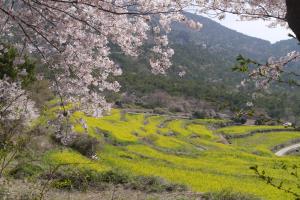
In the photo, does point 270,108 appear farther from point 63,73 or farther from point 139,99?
point 63,73

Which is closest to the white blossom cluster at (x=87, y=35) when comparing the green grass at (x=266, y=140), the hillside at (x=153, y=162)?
the hillside at (x=153, y=162)

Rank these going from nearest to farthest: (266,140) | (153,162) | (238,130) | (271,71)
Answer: (271,71) < (153,162) < (266,140) < (238,130)

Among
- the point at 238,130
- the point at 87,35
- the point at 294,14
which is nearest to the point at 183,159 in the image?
the point at 87,35

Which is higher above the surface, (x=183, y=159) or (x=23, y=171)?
(x=23, y=171)

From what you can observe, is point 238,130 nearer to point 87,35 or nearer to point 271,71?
point 271,71

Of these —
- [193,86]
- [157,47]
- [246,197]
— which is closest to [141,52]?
[157,47]

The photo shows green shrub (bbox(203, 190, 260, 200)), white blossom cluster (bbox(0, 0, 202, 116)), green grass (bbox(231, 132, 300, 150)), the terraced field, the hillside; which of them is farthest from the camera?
green grass (bbox(231, 132, 300, 150))

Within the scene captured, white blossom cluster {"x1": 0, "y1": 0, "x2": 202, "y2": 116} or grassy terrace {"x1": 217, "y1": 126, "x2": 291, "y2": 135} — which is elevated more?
white blossom cluster {"x1": 0, "y1": 0, "x2": 202, "y2": 116}

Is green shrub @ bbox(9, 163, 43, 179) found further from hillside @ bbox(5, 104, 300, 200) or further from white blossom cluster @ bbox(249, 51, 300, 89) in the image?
white blossom cluster @ bbox(249, 51, 300, 89)

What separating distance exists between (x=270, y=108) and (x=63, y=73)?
6095 centimetres

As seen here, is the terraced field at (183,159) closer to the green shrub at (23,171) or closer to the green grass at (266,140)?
the green grass at (266,140)

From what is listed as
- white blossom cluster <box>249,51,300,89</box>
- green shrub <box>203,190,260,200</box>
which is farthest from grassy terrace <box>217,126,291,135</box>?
white blossom cluster <box>249,51,300,89</box>

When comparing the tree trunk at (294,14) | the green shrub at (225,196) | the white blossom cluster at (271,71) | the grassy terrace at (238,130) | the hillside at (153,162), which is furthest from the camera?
the grassy terrace at (238,130)

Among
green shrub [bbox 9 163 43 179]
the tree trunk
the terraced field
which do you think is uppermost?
the tree trunk
